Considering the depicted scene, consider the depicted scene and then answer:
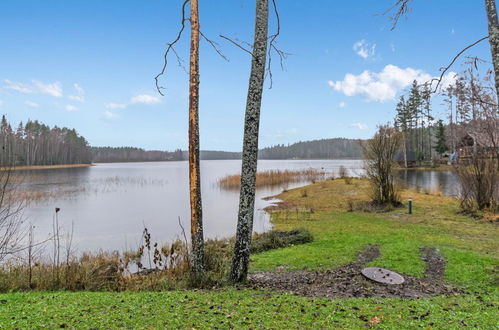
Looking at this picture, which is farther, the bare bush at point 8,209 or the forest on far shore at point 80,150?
the forest on far shore at point 80,150

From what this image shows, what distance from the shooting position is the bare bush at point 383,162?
1514 centimetres

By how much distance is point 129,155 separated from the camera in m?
155

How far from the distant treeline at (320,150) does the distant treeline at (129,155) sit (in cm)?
6503

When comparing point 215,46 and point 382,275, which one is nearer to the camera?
point 215,46

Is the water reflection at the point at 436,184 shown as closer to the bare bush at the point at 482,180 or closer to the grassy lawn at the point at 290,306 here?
the bare bush at the point at 482,180

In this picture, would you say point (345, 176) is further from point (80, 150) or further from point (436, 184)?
point (80, 150)

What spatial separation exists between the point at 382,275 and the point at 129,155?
16348 centimetres

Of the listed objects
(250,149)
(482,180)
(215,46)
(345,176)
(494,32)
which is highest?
(215,46)

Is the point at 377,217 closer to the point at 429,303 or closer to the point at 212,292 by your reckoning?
the point at 429,303

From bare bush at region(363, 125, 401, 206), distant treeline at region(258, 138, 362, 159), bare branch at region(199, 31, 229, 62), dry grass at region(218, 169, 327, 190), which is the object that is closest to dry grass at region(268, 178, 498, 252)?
bare bush at region(363, 125, 401, 206)

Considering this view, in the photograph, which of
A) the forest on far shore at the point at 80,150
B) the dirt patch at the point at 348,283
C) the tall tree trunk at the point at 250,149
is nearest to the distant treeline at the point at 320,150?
the forest on far shore at the point at 80,150

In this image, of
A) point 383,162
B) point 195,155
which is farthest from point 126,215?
point 383,162

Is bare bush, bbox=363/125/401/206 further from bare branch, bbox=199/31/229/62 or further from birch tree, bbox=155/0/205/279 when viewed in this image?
birch tree, bbox=155/0/205/279

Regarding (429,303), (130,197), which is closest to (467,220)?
(429,303)
